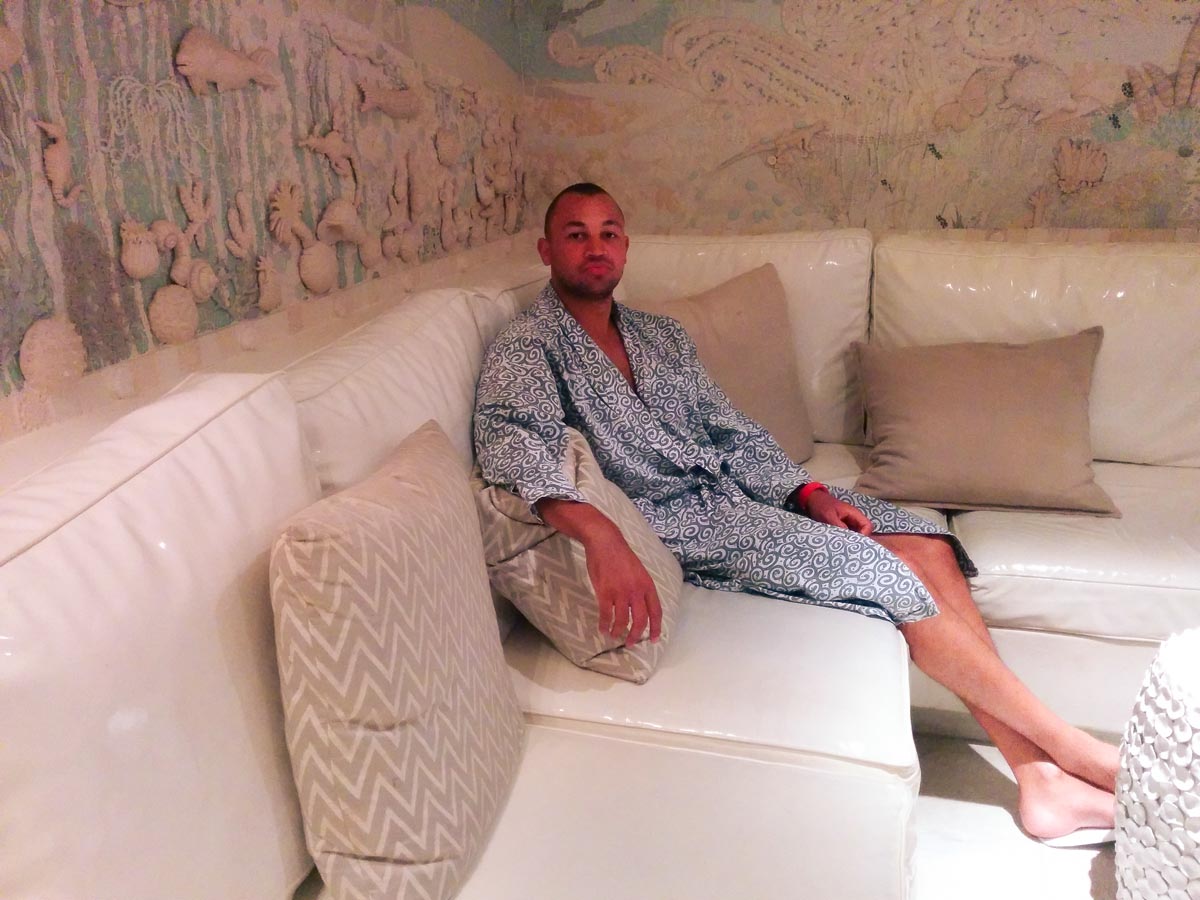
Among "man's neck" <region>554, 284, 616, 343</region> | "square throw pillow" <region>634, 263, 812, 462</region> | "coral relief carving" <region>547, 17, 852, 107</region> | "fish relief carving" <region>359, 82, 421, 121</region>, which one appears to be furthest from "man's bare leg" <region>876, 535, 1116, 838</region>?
"coral relief carving" <region>547, 17, 852, 107</region>

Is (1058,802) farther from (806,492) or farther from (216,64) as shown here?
(216,64)

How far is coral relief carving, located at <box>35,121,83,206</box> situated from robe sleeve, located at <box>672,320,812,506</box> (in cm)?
117

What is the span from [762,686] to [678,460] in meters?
0.56

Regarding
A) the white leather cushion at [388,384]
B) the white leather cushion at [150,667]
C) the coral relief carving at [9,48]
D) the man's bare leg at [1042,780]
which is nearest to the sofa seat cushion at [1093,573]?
the man's bare leg at [1042,780]

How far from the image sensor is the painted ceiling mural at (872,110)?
7.74 feet

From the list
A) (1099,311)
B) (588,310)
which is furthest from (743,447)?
(1099,311)

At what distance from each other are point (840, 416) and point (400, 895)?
1.69m

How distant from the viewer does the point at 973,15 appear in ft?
7.85

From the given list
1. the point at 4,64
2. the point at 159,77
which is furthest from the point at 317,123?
the point at 4,64

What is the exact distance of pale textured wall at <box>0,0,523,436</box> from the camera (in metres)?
1.12

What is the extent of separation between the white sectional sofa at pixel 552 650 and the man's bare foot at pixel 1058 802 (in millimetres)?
261

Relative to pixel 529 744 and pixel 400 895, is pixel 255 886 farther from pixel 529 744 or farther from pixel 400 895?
→ pixel 529 744

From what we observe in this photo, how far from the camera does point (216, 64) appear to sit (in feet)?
4.61

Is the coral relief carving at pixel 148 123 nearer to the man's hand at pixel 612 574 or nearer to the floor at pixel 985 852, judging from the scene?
the man's hand at pixel 612 574
